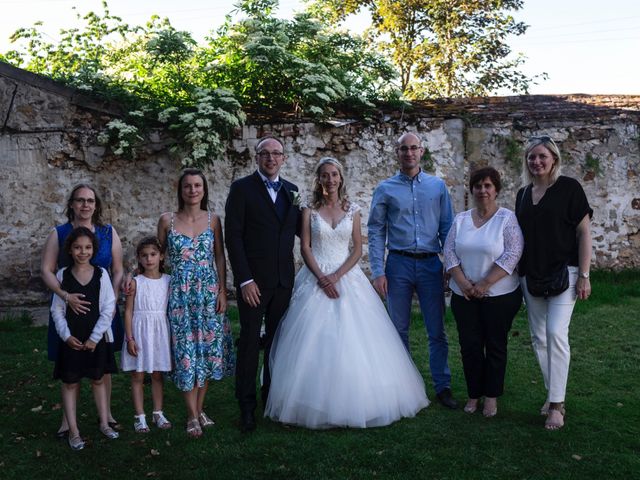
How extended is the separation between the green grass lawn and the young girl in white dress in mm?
432

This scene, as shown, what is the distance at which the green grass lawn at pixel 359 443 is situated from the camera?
3592 millimetres

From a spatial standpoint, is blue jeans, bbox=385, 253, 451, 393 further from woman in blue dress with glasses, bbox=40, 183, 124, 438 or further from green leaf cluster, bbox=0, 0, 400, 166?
green leaf cluster, bbox=0, 0, 400, 166

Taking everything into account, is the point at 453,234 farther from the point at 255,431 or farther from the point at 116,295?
the point at 116,295

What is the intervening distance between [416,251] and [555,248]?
106 centimetres

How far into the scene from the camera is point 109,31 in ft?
54.6

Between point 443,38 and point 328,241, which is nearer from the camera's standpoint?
point 328,241

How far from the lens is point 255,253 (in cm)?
434

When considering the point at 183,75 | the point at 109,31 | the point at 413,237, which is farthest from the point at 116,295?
the point at 109,31

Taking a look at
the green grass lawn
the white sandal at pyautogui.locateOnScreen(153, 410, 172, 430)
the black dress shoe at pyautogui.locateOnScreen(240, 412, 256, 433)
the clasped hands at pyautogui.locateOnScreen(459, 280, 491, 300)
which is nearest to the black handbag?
the clasped hands at pyautogui.locateOnScreen(459, 280, 491, 300)

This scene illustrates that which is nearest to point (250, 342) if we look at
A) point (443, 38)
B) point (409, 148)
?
point (409, 148)

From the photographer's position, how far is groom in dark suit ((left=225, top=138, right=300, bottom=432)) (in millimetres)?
4285

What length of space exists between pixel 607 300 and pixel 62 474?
7.35 m

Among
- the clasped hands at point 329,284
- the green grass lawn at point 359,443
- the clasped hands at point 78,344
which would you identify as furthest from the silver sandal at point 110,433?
the clasped hands at point 329,284

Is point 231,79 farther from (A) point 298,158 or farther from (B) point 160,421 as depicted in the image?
(B) point 160,421
